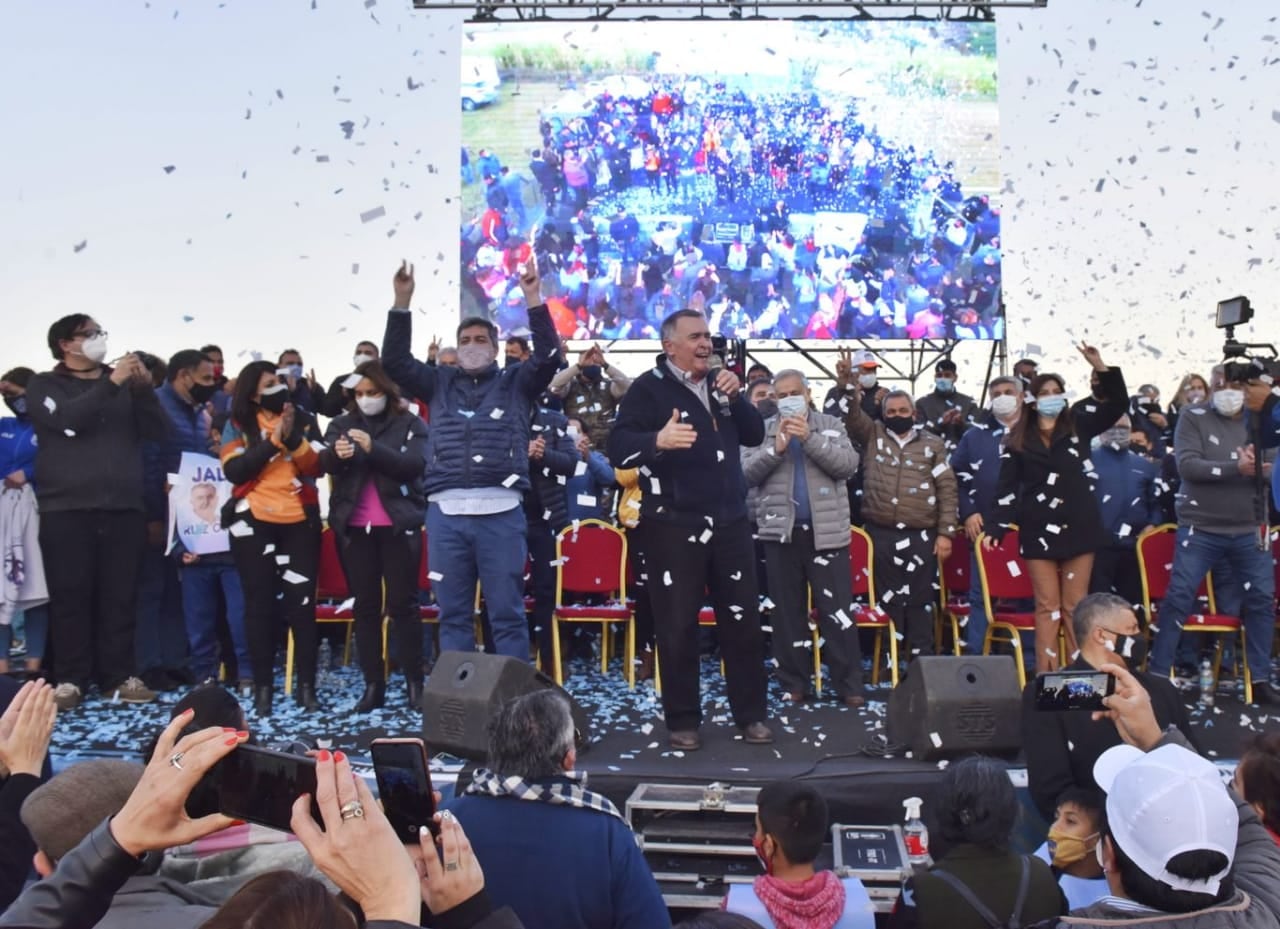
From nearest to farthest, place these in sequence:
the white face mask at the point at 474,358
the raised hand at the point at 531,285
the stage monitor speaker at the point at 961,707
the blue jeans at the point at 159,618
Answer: the stage monitor speaker at the point at 961,707, the raised hand at the point at 531,285, the white face mask at the point at 474,358, the blue jeans at the point at 159,618

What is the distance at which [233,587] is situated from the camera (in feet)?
20.2

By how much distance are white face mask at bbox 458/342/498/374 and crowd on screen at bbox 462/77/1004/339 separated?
5409 millimetres

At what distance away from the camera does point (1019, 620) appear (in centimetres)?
629

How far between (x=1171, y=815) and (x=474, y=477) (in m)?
3.69

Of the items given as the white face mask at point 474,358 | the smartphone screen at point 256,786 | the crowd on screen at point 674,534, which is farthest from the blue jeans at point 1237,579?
the smartphone screen at point 256,786

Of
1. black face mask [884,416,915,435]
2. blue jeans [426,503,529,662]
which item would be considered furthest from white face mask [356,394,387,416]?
black face mask [884,416,915,435]

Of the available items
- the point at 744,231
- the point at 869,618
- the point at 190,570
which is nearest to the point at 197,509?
the point at 190,570

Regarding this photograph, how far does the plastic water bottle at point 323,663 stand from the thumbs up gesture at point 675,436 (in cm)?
259

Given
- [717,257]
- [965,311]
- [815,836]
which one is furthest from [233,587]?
[965,311]

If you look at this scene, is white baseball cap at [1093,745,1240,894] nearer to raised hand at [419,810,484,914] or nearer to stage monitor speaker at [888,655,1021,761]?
raised hand at [419,810,484,914]

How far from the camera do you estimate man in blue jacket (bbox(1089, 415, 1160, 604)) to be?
22.6 feet

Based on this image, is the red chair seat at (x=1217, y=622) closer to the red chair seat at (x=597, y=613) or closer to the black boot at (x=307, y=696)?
the red chair seat at (x=597, y=613)

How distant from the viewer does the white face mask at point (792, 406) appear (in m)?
5.80

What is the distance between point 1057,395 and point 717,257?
5065 mm
